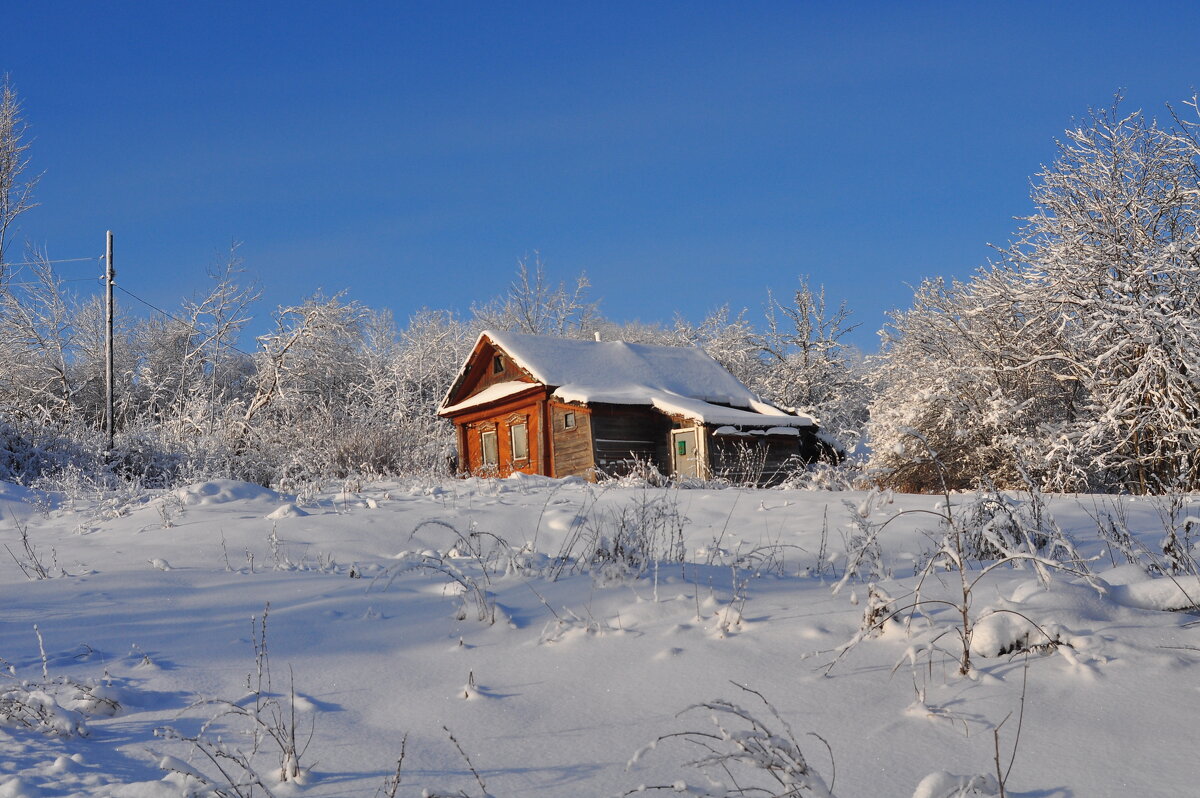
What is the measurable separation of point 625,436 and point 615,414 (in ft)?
2.19

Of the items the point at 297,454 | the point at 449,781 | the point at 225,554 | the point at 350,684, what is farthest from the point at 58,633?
the point at 297,454

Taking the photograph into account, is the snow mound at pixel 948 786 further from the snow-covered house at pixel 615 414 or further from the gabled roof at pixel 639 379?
the gabled roof at pixel 639 379

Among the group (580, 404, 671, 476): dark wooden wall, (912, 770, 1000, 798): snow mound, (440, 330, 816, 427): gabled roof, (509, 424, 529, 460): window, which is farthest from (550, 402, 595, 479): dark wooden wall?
(912, 770, 1000, 798): snow mound

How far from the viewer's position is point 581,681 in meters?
3.24

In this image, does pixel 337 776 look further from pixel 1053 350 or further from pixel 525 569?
pixel 1053 350

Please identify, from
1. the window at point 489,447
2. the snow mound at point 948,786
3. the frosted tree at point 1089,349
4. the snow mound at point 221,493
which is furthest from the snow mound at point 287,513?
the window at point 489,447

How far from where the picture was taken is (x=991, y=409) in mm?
19031

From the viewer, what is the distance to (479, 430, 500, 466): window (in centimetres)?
2594

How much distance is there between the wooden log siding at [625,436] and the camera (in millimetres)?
21641

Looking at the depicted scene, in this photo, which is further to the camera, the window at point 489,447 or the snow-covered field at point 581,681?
the window at point 489,447

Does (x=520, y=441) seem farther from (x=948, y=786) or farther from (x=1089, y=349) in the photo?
(x=948, y=786)

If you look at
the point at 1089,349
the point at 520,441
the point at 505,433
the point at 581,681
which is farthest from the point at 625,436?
the point at 581,681

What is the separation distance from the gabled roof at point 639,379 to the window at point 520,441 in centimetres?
141

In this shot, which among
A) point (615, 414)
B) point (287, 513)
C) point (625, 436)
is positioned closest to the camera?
point (287, 513)
